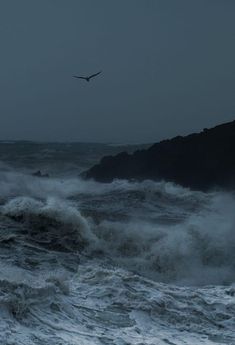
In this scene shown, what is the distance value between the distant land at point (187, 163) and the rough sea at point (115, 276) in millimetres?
7815

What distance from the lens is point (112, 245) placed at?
11.6 metres

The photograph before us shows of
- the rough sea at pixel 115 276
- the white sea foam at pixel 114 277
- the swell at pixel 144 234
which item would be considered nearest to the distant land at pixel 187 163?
the swell at pixel 144 234

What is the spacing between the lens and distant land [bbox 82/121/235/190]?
25562 mm

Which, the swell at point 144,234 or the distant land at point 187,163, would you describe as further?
the distant land at point 187,163

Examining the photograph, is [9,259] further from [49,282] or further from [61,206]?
[61,206]

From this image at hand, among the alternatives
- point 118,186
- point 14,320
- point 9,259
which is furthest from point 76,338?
point 118,186

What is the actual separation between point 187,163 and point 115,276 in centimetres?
1931

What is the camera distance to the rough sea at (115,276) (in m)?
6.54

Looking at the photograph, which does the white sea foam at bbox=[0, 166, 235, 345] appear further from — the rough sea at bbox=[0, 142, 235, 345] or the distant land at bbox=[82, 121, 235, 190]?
the distant land at bbox=[82, 121, 235, 190]

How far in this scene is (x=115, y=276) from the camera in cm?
867

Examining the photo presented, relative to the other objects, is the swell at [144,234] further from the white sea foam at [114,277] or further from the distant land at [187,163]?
the distant land at [187,163]

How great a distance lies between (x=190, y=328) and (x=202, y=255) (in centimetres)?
463

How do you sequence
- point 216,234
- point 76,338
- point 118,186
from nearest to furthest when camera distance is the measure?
point 76,338 → point 216,234 → point 118,186

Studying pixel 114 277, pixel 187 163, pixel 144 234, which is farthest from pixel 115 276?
pixel 187 163
